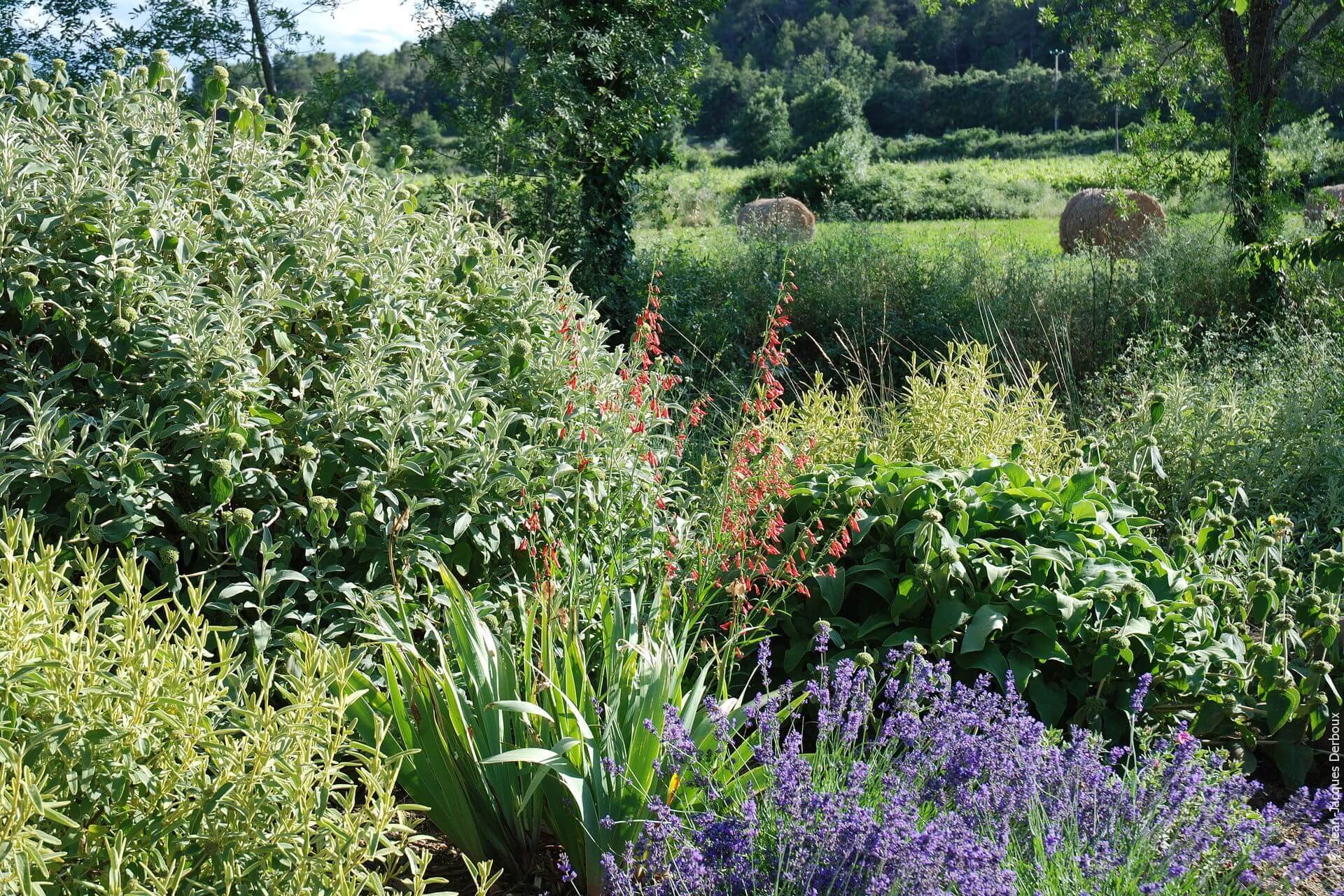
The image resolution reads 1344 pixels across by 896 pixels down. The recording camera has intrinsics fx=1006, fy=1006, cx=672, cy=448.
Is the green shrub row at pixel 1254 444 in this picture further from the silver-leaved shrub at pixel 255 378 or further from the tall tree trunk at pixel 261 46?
the tall tree trunk at pixel 261 46

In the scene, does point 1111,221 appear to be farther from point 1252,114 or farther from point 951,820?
point 951,820

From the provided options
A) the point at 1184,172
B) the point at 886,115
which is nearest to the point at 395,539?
the point at 1184,172

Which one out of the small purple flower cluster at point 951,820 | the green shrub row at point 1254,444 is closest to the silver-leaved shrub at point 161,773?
the small purple flower cluster at point 951,820

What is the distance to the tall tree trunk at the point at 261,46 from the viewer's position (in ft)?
24.0

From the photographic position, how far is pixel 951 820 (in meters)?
1.95

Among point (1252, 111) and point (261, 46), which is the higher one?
point (261, 46)

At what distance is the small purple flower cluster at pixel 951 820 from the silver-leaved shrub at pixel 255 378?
2.96 ft

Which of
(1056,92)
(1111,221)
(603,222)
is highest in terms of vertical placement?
(1056,92)

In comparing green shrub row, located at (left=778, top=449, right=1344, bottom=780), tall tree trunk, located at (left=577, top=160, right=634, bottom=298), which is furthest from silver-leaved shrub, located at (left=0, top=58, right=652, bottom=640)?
tall tree trunk, located at (left=577, top=160, right=634, bottom=298)

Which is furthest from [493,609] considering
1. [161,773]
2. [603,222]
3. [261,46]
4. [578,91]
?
[261,46]

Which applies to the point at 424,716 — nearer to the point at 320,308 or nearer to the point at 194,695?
the point at 194,695

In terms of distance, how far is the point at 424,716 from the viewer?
7.97ft

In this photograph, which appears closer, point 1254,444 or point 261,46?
point 1254,444

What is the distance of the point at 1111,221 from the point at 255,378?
35.0 feet
